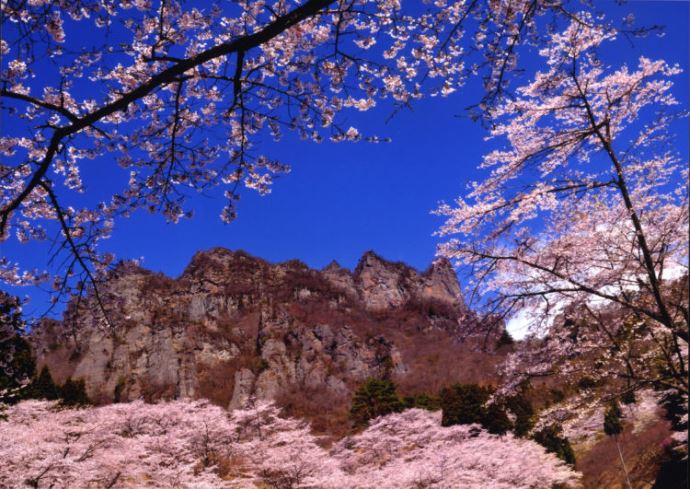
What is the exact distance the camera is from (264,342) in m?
64.2

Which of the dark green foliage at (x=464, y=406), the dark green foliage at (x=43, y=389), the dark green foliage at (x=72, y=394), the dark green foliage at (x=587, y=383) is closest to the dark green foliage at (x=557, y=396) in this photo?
the dark green foliage at (x=464, y=406)

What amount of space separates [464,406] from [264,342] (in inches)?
1668

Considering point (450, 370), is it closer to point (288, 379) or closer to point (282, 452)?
point (288, 379)

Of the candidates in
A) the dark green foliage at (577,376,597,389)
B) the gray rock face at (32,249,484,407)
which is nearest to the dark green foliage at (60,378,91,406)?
the gray rock face at (32,249,484,407)

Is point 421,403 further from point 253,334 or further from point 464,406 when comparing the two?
point 253,334

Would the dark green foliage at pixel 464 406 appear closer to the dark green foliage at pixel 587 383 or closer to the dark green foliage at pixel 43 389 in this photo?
the dark green foliage at pixel 587 383

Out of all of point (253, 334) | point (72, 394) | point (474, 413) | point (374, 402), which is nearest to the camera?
point (474, 413)

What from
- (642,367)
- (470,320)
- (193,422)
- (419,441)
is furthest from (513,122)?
(419,441)

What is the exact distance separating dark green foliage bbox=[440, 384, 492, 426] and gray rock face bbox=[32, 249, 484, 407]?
9053 millimetres

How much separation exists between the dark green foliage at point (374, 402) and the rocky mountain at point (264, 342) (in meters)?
14.5

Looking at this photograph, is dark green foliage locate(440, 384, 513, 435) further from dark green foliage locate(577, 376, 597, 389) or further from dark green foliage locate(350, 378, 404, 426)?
dark green foliage locate(577, 376, 597, 389)

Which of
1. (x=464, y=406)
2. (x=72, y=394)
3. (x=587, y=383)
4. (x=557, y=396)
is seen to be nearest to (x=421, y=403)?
(x=464, y=406)

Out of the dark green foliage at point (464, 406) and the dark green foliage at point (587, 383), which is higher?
the dark green foliage at point (587, 383)

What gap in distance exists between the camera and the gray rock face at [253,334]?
57047 mm
